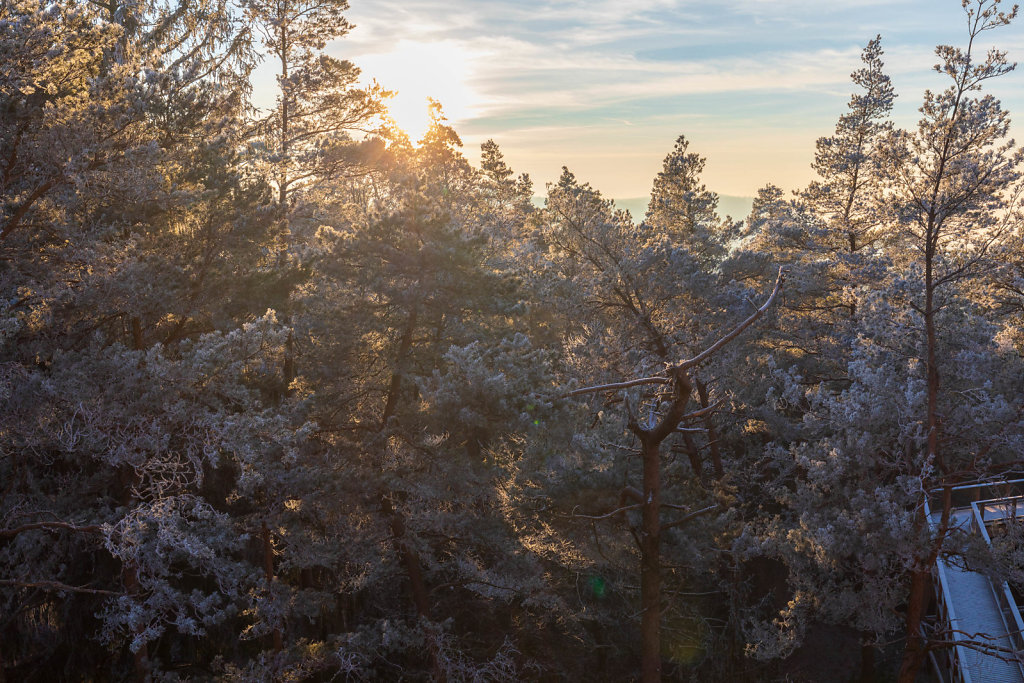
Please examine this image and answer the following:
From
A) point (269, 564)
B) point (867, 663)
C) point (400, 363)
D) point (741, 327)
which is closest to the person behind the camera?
point (741, 327)

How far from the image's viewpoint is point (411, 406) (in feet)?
45.1

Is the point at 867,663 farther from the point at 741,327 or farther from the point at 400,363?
the point at 741,327

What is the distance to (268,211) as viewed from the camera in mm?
13953

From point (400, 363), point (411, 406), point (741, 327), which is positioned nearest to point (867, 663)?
point (411, 406)

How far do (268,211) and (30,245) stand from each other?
13.1 feet

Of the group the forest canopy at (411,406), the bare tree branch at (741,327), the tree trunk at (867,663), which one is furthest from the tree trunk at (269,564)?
the tree trunk at (867,663)

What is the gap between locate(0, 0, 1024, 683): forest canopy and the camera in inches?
415

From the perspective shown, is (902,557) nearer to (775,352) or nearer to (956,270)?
(956,270)

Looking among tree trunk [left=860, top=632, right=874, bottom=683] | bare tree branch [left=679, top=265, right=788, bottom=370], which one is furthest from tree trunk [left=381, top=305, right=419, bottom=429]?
tree trunk [left=860, top=632, right=874, bottom=683]

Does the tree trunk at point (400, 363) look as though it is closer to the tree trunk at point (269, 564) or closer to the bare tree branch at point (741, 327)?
the tree trunk at point (269, 564)

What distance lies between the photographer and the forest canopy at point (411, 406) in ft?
34.6

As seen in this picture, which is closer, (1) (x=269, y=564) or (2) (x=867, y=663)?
(1) (x=269, y=564)

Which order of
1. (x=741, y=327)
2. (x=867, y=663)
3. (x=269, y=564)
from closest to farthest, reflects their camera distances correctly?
(x=741, y=327) → (x=269, y=564) → (x=867, y=663)

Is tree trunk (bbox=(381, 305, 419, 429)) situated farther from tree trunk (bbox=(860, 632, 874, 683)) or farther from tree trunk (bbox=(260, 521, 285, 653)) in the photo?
tree trunk (bbox=(860, 632, 874, 683))
